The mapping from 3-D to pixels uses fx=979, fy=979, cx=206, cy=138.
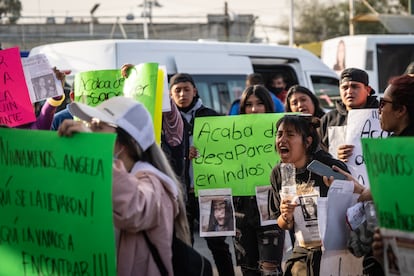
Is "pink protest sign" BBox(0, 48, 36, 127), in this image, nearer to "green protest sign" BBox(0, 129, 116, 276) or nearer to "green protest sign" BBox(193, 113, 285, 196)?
"green protest sign" BBox(193, 113, 285, 196)

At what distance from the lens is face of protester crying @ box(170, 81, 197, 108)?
833 centimetres

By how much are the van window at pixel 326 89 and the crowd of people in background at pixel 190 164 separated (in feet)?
21.1

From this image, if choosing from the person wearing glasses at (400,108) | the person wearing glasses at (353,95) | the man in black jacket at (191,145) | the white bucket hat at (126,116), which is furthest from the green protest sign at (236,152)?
the white bucket hat at (126,116)

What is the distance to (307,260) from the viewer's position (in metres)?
5.22

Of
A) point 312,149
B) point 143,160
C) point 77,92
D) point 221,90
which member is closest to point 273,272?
point 312,149

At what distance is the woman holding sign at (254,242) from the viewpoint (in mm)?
6672

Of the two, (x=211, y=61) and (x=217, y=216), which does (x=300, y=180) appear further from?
(x=211, y=61)

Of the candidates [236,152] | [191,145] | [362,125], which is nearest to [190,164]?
[191,145]

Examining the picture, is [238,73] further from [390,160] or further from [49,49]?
[390,160]

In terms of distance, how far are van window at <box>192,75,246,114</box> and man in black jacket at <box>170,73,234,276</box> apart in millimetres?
5606

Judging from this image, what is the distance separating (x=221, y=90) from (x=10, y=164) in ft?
34.6

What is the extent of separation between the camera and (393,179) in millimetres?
3531

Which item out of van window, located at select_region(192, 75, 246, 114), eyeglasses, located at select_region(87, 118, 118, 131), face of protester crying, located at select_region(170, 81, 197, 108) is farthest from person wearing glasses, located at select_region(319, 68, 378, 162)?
van window, located at select_region(192, 75, 246, 114)

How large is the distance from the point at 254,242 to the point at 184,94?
1912 millimetres
